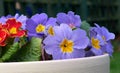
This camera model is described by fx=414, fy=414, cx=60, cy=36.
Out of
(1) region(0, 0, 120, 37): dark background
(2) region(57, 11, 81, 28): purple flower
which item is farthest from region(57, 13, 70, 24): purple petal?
(1) region(0, 0, 120, 37): dark background

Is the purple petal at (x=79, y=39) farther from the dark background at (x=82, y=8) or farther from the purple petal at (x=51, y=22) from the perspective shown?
the dark background at (x=82, y=8)

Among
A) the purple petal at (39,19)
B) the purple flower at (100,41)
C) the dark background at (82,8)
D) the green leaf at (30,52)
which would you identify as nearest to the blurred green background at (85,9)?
the dark background at (82,8)

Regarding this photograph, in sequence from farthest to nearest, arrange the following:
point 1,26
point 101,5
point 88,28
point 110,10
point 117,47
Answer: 1. point 110,10
2. point 101,5
3. point 117,47
4. point 88,28
5. point 1,26

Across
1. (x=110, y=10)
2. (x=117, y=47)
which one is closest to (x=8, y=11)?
(x=117, y=47)

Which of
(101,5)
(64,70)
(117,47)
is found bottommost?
(117,47)

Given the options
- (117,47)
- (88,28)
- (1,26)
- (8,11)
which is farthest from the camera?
(117,47)

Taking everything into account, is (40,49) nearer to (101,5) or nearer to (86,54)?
(86,54)

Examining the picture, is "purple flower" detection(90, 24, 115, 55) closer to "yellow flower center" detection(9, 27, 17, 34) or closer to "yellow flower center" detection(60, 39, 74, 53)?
"yellow flower center" detection(60, 39, 74, 53)
